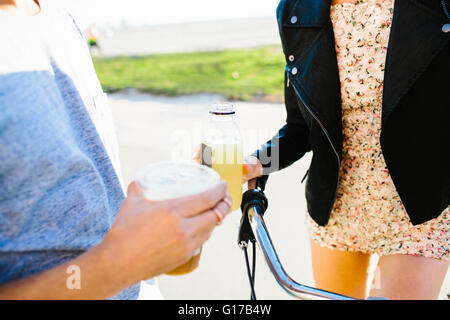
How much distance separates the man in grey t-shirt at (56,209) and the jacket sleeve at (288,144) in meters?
0.89

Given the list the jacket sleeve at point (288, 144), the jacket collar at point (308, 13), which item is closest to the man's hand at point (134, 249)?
the jacket sleeve at point (288, 144)

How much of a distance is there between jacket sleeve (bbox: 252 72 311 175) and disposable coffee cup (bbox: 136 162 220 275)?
75 centimetres

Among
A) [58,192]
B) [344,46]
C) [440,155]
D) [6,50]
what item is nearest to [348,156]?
[440,155]

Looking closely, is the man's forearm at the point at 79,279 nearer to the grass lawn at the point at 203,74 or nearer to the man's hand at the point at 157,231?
the man's hand at the point at 157,231

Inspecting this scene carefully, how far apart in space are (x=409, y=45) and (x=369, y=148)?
0.51 meters

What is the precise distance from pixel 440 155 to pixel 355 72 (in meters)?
0.55

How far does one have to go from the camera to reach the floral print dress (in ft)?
5.49

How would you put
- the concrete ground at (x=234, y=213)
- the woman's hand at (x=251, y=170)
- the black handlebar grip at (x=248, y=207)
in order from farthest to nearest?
the concrete ground at (x=234, y=213) < the woman's hand at (x=251, y=170) < the black handlebar grip at (x=248, y=207)

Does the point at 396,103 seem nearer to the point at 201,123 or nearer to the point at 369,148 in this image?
the point at 369,148

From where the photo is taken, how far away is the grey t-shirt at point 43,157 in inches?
33.1

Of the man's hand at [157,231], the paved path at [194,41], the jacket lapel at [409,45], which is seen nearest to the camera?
the man's hand at [157,231]

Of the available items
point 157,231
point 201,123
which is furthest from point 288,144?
point 201,123

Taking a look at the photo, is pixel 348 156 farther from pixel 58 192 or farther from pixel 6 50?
pixel 6 50

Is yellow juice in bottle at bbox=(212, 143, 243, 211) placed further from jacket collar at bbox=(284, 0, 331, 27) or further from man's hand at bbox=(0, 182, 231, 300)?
jacket collar at bbox=(284, 0, 331, 27)
